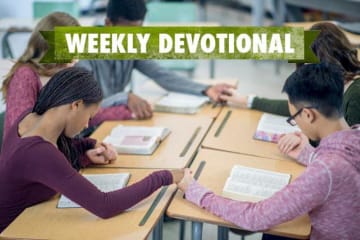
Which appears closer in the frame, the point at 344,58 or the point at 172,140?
the point at 344,58

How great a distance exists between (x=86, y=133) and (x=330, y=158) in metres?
1.37

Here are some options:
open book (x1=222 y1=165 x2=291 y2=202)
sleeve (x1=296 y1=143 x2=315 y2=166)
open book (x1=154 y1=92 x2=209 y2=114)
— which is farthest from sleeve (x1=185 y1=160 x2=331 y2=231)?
open book (x1=154 y1=92 x2=209 y2=114)

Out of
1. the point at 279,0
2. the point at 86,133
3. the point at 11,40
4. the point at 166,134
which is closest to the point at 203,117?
the point at 166,134

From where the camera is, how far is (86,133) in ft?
8.09

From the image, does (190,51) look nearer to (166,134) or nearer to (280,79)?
(166,134)

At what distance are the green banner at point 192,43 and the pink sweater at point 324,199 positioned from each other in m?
0.66

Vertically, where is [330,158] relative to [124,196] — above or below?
above

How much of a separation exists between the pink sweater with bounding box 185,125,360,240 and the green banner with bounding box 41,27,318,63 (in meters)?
0.66

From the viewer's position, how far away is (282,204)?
1.40 meters

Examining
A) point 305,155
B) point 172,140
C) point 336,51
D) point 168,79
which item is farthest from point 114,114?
point 336,51

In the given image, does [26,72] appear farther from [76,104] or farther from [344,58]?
[344,58]

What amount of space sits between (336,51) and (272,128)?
445 millimetres

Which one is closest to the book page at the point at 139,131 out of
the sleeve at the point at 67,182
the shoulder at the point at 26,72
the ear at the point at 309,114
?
the shoulder at the point at 26,72

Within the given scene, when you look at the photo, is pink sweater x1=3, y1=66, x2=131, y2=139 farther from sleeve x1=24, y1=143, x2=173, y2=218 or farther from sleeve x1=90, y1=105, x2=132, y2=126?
sleeve x1=24, y1=143, x2=173, y2=218
